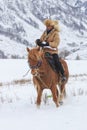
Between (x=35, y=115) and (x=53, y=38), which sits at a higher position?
(x=53, y=38)

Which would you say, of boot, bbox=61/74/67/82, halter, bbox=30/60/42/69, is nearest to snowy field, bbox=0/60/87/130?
boot, bbox=61/74/67/82

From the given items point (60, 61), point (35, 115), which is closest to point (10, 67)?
point (60, 61)

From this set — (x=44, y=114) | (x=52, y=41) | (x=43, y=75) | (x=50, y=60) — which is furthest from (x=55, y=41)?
(x=44, y=114)

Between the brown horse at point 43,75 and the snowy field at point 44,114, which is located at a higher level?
the brown horse at point 43,75

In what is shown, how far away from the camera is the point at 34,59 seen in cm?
896

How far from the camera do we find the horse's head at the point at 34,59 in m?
8.93

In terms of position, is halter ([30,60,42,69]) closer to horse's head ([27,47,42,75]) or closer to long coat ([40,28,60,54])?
horse's head ([27,47,42,75])

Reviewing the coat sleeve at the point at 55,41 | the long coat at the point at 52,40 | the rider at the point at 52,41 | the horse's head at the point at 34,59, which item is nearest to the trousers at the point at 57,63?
the rider at the point at 52,41

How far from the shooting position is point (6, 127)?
7.49 m

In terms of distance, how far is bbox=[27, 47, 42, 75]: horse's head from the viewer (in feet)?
29.3

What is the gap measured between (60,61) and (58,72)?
494 millimetres

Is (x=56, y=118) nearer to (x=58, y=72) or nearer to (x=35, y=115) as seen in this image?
(x=35, y=115)

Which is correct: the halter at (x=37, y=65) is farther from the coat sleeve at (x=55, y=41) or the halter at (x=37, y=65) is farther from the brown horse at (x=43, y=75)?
the coat sleeve at (x=55, y=41)

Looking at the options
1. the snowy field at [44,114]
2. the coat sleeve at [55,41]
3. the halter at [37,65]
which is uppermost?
the coat sleeve at [55,41]
